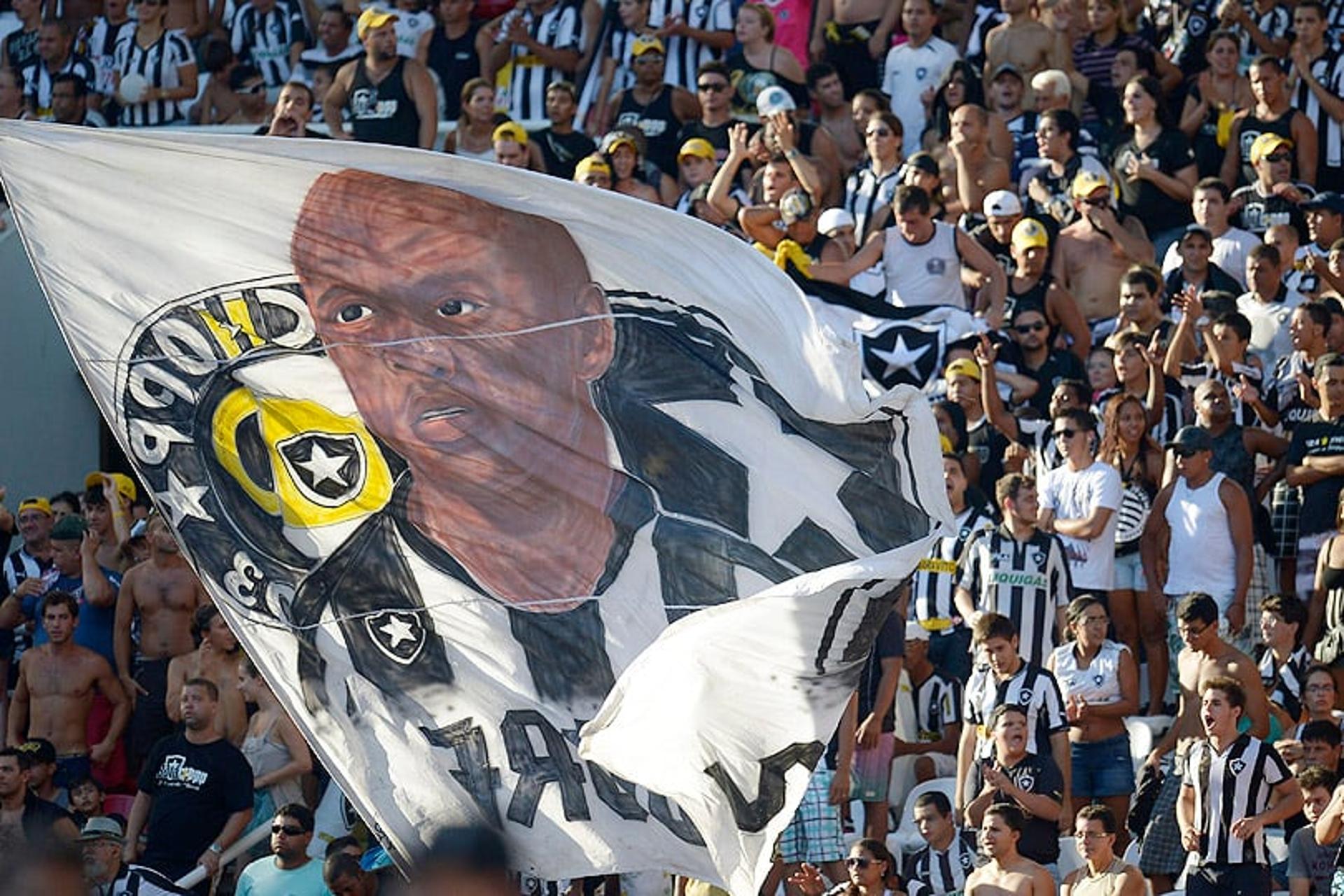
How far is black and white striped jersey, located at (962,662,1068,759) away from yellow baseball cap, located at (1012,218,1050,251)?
11.1 feet

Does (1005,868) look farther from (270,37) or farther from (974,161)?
(270,37)

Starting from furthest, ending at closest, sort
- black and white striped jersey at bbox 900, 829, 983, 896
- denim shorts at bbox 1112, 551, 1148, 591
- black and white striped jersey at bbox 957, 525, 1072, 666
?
1. denim shorts at bbox 1112, 551, 1148, 591
2. black and white striped jersey at bbox 957, 525, 1072, 666
3. black and white striped jersey at bbox 900, 829, 983, 896

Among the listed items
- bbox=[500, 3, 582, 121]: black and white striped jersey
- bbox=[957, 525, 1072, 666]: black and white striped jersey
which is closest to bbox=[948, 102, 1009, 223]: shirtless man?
bbox=[957, 525, 1072, 666]: black and white striped jersey

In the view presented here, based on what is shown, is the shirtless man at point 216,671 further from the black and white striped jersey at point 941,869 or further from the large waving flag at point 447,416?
the large waving flag at point 447,416

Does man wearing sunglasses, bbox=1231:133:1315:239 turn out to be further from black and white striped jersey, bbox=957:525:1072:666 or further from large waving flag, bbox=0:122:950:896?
large waving flag, bbox=0:122:950:896

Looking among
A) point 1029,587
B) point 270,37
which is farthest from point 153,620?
point 270,37

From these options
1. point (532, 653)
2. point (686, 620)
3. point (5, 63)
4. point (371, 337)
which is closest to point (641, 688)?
point (686, 620)

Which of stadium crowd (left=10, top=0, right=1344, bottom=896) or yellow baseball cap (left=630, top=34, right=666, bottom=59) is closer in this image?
stadium crowd (left=10, top=0, right=1344, bottom=896)

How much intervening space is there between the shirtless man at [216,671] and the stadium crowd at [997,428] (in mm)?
17

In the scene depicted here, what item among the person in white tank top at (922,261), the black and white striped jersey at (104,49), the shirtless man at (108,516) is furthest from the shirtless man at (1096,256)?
the black and white striped jersey at (104,49)

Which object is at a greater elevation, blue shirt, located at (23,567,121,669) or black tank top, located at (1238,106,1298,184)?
black tank top, located at (1238,106,1298,184)

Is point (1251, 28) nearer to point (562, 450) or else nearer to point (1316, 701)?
point (1316, 701)

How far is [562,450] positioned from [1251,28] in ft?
30.6

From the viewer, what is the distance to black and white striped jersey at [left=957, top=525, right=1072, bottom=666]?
491 inches
